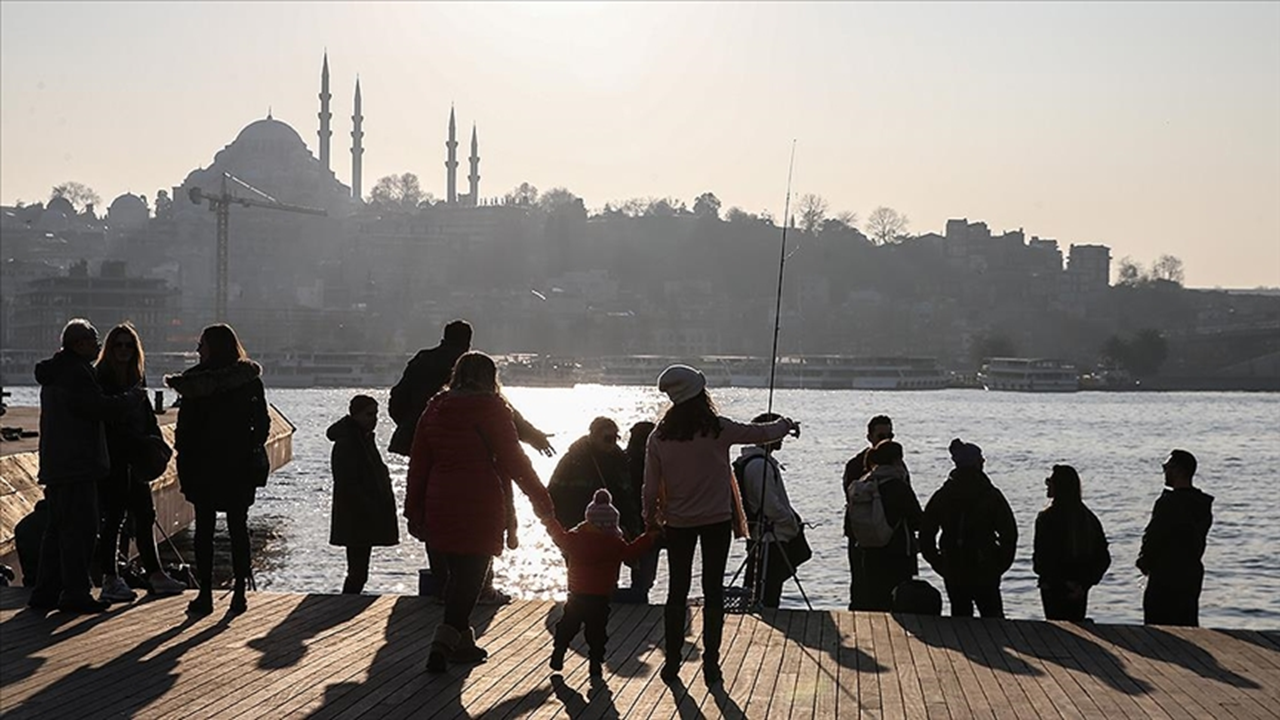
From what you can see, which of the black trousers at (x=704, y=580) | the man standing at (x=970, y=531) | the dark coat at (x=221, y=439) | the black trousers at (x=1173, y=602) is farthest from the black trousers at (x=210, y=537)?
the black trousers at (x=1173, y=602)

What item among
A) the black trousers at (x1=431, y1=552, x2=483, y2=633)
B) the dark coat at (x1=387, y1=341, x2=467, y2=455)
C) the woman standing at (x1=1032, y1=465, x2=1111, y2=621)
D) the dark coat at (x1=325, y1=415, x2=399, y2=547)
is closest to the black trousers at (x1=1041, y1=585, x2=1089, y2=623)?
the woman standing at (x1=1032, y1=465, x2=1111, y2=621)

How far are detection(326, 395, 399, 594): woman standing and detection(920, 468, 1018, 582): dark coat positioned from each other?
3798 millimetres

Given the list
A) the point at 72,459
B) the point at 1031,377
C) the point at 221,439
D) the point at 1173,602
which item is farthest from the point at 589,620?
the point at 1031,377

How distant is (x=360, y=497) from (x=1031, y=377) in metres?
159

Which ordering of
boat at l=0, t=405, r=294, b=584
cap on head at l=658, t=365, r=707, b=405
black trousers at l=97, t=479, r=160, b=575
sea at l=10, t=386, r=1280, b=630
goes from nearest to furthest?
cap on head at l=658, t=365, r=707, b=405
black trousers at l=97, t=479, r=160, b=575
boat at l=0, t=405, r=294, b=584
sea at l=10, t=386, r=1280, b=630

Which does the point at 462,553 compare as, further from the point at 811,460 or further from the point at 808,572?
the point at 811,460

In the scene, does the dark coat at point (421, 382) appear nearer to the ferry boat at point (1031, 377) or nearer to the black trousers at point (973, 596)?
the black trousers at point (973, 596)

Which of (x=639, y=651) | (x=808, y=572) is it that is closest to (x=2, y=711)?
(x=639, y=651)

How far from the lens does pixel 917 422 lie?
101312 millimetres

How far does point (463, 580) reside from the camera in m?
9.71

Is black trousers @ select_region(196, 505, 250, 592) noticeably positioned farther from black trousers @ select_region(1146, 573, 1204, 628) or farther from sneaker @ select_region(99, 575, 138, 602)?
black trousers @ select_region(1146, 573, 1204, 628)

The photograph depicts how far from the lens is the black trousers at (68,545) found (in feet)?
38.1

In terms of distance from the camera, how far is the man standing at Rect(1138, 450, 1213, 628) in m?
12.4

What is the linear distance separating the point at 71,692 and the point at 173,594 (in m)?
3.29
